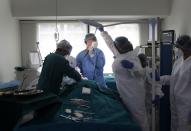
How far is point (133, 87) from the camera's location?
2912 mm

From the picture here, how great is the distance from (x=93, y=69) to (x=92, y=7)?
1049 millimetres

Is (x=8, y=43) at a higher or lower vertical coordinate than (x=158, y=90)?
higher

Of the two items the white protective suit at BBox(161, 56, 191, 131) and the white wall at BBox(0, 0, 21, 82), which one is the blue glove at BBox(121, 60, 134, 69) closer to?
the white protective suit at BBox(161, 56, 191, 131)

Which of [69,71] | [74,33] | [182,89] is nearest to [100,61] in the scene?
[74,33]

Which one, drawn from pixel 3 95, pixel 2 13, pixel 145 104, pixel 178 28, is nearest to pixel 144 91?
pixel 145 104

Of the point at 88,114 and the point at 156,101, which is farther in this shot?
the point at 156,101

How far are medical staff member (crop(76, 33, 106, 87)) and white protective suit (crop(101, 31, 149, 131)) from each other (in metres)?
1.50

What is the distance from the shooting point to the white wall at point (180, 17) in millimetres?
4051

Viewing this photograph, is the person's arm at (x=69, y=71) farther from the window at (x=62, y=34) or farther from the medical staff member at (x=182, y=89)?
the window at (x=62, y=34)

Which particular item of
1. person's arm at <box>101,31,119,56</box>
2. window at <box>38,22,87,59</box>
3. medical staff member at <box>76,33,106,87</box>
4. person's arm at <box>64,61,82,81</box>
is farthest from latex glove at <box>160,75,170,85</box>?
window at <box>38,22,87,59</box>

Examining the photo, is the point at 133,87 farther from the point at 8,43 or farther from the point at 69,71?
the point at 8,43

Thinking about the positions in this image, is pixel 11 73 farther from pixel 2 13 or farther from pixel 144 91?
pixel 144 91

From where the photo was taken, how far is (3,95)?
2246 mm

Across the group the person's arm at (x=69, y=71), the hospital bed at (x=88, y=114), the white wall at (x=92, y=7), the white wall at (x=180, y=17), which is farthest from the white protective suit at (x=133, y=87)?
the white wall at (x=92, y=7)
